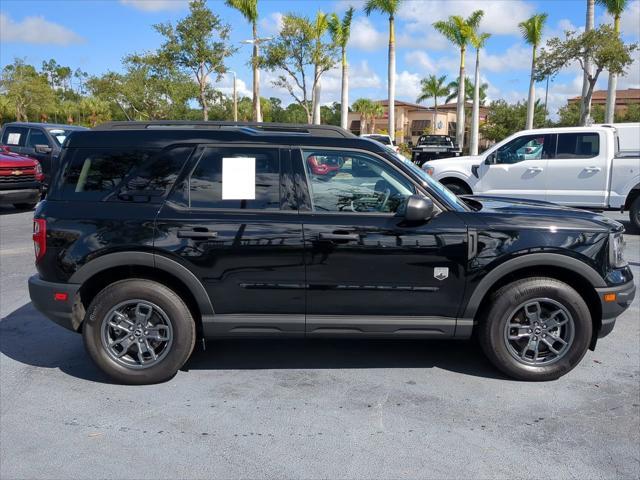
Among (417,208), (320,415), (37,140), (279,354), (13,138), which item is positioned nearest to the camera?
(320,415)

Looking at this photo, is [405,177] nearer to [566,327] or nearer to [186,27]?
[566,327]

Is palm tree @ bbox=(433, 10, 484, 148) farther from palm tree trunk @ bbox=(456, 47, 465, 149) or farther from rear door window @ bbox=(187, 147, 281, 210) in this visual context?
rear door window @ bbox=(187, 147, 281, 210)

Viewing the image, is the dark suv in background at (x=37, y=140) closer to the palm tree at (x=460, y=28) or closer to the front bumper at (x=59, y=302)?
the front bumper at (x=59, y=302)

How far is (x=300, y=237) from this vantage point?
12.9 feet

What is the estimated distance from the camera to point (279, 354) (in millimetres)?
4730

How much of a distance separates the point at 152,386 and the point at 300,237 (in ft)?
5.13

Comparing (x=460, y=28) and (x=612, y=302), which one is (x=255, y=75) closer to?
(x=460, y=28)

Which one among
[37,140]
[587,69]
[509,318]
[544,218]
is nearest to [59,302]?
[509,318]

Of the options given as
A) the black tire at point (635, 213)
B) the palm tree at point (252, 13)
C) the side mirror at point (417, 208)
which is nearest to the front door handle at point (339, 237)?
the side mirror at point (417, 208)

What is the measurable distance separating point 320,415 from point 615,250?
2.47 meters

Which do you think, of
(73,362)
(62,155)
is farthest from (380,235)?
(73,362)

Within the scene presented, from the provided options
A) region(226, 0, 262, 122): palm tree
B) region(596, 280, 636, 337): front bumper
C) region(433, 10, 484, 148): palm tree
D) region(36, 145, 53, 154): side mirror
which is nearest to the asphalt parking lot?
region(596, 280, 636, 337): front bumper

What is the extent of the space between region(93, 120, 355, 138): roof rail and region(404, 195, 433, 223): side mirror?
787 mm

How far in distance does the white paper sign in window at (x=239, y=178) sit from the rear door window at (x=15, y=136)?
525 inches
